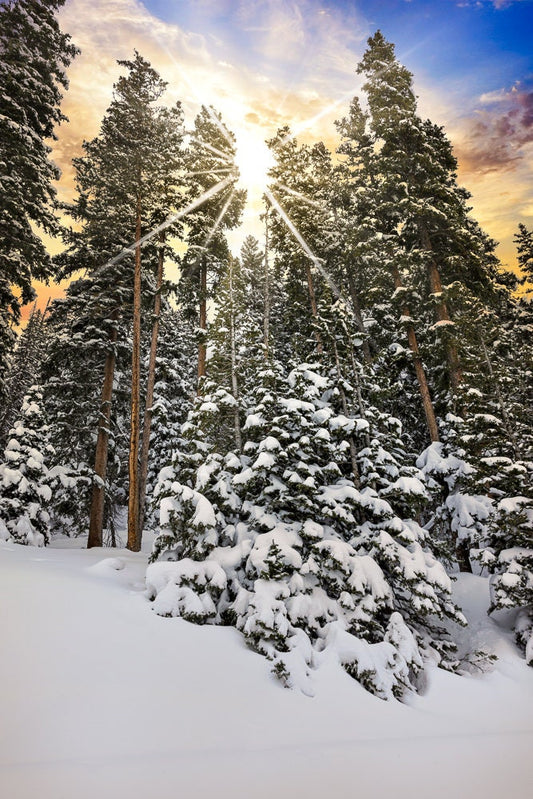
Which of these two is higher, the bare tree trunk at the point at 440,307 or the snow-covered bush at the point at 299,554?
the bare tree trunk at the point at 440,307

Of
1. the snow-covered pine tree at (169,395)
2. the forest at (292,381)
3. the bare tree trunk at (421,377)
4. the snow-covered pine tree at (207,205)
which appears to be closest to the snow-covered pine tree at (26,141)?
the forest at (292,381)

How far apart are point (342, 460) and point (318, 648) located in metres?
4.49

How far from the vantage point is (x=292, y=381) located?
10.8m

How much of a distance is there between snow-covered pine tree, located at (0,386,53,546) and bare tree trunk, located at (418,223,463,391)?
17295 mm

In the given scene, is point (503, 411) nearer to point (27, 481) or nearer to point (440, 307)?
point (440, 307)

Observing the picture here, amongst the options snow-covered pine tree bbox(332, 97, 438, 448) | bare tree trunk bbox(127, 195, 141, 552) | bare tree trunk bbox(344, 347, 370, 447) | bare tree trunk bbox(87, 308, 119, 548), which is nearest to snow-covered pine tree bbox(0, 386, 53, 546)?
bare tree trunk bbox(87, 308, 119, 548)

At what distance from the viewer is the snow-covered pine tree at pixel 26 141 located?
12.0 metres

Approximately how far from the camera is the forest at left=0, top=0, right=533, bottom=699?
8.12m

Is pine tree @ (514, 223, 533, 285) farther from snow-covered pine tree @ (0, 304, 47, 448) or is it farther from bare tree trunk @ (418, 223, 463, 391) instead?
snow-covered pine tree @ (0, 304, 47, 448)

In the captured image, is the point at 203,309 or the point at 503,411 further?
the point at 203,309

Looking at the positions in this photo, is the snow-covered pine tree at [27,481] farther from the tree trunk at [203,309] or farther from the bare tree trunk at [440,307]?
Result: the bare tree trunk at [440,307]

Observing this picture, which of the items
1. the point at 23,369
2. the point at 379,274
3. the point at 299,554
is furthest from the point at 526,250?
the point at 23,369

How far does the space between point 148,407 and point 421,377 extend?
12178mm

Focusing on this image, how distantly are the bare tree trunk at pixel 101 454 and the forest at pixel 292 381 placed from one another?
0.09 m
